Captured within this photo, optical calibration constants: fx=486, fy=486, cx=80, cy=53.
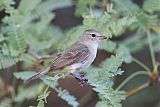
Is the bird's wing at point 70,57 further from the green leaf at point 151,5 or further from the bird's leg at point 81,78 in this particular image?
the green leaf at point 151,5

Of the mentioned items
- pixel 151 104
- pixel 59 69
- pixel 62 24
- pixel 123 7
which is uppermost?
pixel 123 7

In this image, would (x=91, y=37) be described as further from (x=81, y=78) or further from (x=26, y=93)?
(x=26, y=93)

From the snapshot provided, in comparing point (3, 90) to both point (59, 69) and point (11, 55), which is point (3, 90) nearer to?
point (11, 55)

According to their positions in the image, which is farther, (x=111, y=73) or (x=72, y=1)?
(x=72, y=1)

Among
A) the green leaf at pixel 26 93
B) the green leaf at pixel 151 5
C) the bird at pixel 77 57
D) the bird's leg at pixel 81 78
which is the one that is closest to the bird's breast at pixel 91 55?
the bird at pixel 77 57

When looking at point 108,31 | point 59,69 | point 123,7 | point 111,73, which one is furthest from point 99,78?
point 123,7

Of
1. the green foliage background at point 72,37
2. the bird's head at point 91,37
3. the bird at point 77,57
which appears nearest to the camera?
the green foliage background at point 72,37

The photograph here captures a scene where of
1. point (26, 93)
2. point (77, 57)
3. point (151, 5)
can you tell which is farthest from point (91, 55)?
point (26, 93)
